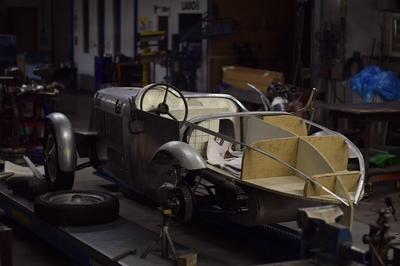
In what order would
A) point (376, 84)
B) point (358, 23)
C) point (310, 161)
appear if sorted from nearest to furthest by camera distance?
point (310, 161), point (376, 84), point (358, 23)

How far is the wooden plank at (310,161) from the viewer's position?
4242 millimetres

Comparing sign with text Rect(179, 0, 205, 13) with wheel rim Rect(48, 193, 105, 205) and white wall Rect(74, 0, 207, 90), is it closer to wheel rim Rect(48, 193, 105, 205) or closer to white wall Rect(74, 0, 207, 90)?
white wall Rect(74, 0, 207, 90)

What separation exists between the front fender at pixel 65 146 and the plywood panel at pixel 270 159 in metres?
1.82

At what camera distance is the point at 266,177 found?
14.2ft

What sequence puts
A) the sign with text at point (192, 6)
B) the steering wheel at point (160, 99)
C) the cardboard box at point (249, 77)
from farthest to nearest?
the sign with text at point (192, 6) < the cardboard box at point (249, 77) < the steering wheel at point (160, 99)

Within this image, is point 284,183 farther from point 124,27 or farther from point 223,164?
point 124,27

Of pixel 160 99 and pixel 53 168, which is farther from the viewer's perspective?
pixel 53 168

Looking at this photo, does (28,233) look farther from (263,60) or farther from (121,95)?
(263,60)

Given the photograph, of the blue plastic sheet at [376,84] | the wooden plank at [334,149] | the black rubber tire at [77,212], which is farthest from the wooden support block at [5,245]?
the blue plastic sheet at [376,84]

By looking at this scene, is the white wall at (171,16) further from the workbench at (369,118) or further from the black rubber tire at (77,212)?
the black rubber tire at (77,212)

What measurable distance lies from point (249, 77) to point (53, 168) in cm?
702

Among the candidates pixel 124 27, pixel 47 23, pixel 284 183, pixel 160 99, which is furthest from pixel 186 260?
pixel 47 23

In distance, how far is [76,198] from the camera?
5039mm

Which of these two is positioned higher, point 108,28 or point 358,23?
point 358,23
